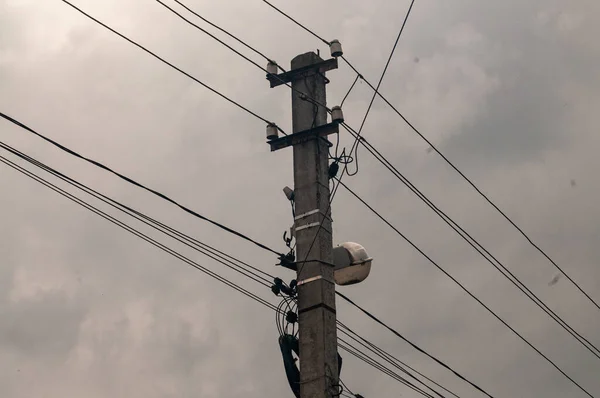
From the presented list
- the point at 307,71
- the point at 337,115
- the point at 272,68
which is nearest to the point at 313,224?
the point at 337,115

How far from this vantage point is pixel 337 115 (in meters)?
14.2

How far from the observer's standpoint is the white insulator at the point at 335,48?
14625 millimetres

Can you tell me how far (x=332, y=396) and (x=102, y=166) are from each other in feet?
13.0

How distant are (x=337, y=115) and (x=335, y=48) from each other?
1.11 metres

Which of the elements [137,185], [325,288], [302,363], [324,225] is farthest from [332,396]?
[137,185]

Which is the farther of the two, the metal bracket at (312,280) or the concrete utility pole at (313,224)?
the metal bracket at (312,280)

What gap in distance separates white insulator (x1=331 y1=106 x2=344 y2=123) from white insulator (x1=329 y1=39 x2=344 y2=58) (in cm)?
84

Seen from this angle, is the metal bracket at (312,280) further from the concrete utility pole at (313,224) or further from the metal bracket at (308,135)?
the metal bracket at (308,135)

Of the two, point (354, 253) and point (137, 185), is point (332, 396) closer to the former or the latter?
point (354, 253)

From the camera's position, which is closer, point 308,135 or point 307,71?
point 308,135

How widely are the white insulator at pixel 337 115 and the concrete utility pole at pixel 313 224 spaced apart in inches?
4.6

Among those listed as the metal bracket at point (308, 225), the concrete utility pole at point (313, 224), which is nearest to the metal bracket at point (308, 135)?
the concrete utility pole at point (313, 224)

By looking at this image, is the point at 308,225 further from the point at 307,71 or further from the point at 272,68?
the point at 272,68

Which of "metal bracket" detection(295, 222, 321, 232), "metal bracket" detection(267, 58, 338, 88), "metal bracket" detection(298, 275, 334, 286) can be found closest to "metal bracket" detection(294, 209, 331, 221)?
"metal bracket" detection(295, 222, 321, 232)
